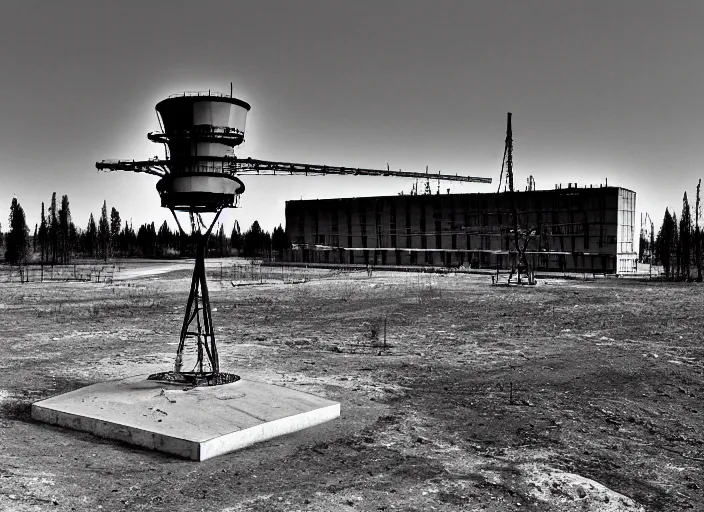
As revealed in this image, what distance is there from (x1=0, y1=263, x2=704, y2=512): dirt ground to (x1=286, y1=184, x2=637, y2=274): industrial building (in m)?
42.3

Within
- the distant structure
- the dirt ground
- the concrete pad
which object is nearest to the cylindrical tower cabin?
the distant structure

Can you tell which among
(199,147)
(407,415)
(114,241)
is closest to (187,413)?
(407,415)

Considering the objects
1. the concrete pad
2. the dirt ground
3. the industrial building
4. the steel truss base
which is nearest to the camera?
the dirt ground

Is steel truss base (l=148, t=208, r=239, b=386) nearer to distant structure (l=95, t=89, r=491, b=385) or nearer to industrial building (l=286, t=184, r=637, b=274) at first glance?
distant structure (l=95, t=89, r=491, b=385)

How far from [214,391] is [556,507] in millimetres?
6234

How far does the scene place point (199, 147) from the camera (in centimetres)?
1229

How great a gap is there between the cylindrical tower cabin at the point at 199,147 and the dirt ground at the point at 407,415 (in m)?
4.37

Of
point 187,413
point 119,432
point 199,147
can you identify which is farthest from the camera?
point 199,147

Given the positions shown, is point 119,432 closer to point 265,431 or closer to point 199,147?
point 265,431

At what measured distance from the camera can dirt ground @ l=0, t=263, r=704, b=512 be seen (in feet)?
24.6

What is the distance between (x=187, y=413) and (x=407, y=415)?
377 cm

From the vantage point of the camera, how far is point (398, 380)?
46.0 feet

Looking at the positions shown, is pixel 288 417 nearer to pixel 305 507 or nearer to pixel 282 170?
pixel 305 507

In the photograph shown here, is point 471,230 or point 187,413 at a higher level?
point 471,230
